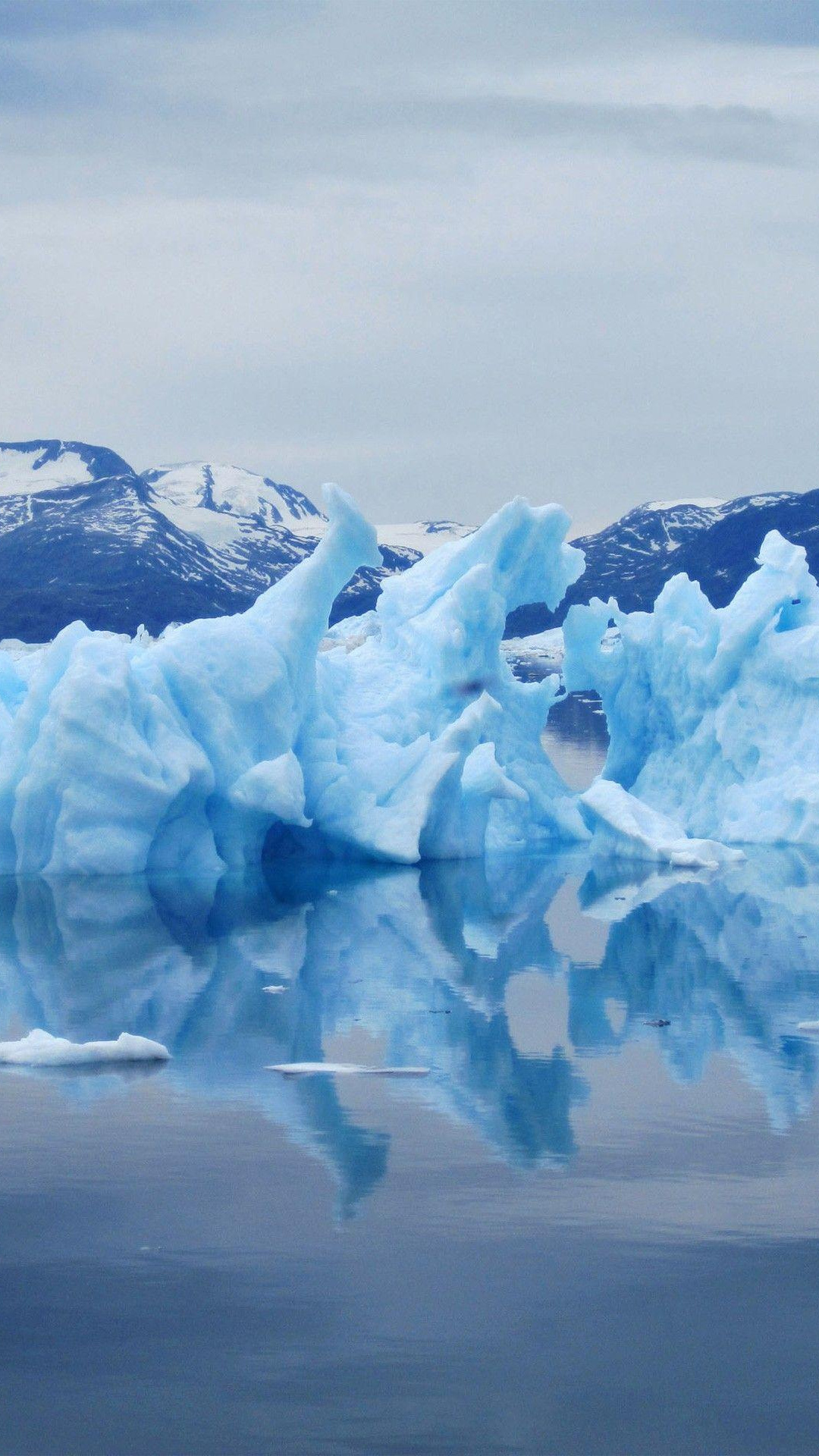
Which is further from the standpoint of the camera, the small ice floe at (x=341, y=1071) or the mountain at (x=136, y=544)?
the mountain at (x=136, y=544)

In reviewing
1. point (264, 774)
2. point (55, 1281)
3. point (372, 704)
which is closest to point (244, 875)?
point (264, 774)

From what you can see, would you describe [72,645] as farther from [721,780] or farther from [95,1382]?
[95,1382]

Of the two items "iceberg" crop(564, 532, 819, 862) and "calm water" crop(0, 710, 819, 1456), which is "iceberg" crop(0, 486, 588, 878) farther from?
"calm water" crop(0, 710, 819, 1456)

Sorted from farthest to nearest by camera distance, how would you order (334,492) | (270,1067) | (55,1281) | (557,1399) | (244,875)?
1. (334,492)
2. (244,875)
3. (270,1067)
4. (55,1281)
5. (557,1399)

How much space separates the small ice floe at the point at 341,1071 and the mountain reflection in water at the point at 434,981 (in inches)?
6.4

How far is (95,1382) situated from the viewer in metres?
6.32

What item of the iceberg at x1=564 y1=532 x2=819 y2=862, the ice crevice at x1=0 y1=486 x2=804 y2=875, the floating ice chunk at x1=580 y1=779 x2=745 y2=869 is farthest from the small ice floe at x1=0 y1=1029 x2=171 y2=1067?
the iceberg at x1=564 y1=532 x2=819 y2=862

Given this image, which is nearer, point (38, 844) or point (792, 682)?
point (38, 844)

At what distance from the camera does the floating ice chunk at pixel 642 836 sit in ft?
68.6

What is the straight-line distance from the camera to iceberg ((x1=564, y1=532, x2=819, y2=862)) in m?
22.4

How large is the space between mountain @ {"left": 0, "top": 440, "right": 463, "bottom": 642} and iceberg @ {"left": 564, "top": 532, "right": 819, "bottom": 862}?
6747 cm

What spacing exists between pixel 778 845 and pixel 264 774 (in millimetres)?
7324

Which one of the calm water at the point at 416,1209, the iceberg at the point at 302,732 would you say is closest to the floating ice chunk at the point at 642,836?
the iceberg at the point at 302,732

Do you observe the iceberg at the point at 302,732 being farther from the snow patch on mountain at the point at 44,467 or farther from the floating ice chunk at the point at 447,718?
the snow patch on mountain at the point at 44,467
